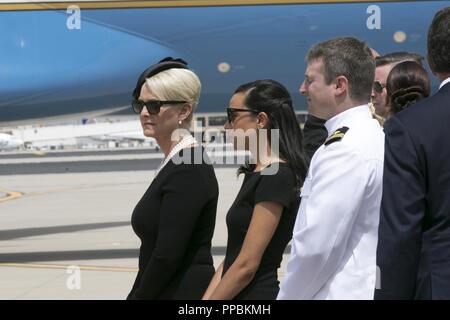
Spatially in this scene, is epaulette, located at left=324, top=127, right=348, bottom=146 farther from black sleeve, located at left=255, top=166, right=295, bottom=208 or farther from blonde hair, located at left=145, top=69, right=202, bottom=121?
blonde hair, located at left=145, top=69, right=202, bottom=121

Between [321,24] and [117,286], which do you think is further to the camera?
[321,24]

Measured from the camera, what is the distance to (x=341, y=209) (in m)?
3.62

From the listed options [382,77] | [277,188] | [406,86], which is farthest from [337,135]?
[382,77]

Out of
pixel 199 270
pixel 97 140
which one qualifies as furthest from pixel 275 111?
pixel 97 140

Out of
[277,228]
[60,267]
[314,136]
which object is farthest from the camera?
[60,267]

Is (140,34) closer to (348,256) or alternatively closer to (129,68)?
(129,68)

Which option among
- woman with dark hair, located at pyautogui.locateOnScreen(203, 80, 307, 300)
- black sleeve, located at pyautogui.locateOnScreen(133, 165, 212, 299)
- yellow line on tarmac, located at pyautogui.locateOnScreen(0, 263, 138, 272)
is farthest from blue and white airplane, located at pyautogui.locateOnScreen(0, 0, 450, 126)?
black sleeve, located at pyautogui.locateOnScreen(133, 165, 212, 299)

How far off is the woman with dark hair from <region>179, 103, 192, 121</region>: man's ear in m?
0.23

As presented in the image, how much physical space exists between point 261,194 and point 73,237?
11016mm

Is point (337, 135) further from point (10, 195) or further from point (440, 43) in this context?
point (10, 195)

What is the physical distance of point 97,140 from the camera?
284ft

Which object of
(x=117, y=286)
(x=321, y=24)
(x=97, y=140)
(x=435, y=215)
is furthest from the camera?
(x=97, y=140)

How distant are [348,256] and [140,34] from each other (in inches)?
449
